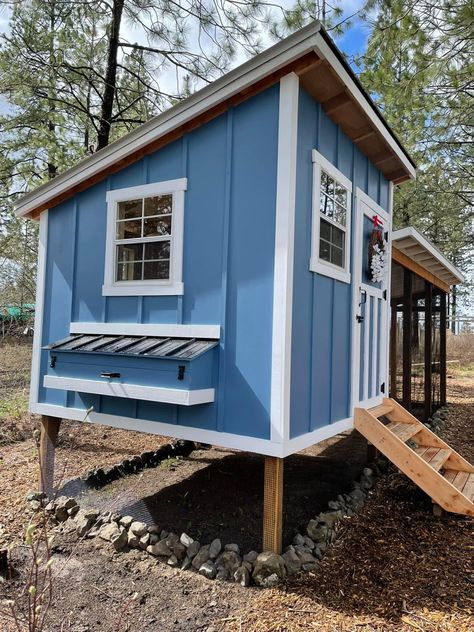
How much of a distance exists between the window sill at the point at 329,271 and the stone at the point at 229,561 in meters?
2.11

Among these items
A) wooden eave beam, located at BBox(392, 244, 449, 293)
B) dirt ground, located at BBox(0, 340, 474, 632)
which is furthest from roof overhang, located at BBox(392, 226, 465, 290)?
dirt ground, located at BBox(0, 340, 474, 632)

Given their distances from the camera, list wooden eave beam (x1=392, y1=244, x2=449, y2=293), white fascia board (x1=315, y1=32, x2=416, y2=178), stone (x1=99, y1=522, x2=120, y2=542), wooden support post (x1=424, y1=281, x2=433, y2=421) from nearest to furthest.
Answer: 1. white fascia board (x1=315, y1=32, x2=416, y2=178)
2. stone (x1=99, y1=522, x2=120, y2=542)
3. wooden eave beam (x1=392, y1=244, x2=449, y2=293)
4. wooden support post (x1=424, y1=281, x2=433, y2=421)

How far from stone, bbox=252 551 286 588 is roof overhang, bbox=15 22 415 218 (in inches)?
127

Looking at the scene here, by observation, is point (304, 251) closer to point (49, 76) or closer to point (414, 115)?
point (414, 115)

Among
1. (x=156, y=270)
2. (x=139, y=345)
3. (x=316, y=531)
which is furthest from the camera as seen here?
(x=156, y=270)

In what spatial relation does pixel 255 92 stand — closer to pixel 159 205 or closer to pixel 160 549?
pixel 159 205

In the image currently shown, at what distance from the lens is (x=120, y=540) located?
132 inches

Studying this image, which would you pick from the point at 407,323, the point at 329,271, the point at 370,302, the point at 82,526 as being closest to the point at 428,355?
the point at 407,323

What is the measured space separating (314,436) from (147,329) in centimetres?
160

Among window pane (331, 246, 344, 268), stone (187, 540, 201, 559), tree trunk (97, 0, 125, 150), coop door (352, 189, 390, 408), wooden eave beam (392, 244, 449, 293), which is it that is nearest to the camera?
stone (187, 540, 201, 559)

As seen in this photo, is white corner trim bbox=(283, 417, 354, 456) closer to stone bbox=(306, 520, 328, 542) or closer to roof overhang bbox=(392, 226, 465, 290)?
stone bbox=(306, 520, 328, 542)

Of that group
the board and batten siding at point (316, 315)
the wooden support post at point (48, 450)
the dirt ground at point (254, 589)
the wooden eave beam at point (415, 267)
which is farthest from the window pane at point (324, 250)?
the wooden support post at point (48, 450)

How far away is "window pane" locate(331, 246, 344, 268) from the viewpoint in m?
3.84

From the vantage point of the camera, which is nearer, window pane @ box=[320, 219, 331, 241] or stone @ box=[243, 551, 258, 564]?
stone @ box=[243, 551, 258, 564]
